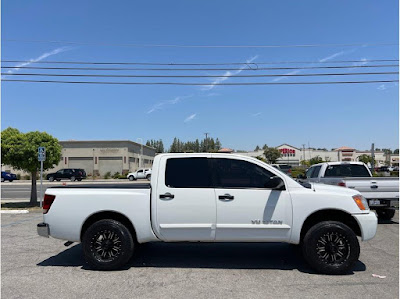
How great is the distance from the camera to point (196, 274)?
5082 millimetres

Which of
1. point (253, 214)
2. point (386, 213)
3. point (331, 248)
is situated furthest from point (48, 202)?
point (386, 213)

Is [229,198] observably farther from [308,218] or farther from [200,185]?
[308,218]

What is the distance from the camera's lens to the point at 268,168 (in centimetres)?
539

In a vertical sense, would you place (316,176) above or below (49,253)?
above

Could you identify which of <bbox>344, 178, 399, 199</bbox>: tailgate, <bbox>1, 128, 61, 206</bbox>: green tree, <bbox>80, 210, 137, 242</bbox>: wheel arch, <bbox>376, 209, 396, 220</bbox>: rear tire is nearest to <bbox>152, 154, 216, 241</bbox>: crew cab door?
<bbox>80, 210, 137, 242</bbox>: wheel arch

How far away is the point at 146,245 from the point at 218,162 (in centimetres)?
273

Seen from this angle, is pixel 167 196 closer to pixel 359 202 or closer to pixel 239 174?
pixel 239 174

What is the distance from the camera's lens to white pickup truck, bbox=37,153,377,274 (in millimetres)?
5113

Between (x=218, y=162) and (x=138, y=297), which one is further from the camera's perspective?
(x=218, y=162)

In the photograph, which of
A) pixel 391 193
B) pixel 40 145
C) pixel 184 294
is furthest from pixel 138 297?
pixel 40 145

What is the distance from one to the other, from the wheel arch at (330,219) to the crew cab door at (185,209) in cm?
151

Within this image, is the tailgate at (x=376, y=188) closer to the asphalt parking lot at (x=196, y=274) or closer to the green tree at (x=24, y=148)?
the asphalt parking lot at (x=196, y=274)

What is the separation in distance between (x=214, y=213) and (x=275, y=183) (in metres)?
1.06

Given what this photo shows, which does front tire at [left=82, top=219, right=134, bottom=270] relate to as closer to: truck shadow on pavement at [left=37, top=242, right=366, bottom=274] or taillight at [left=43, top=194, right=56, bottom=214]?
truck shadow on pavement at [left=37, top=242, right=366, bottom=274]
